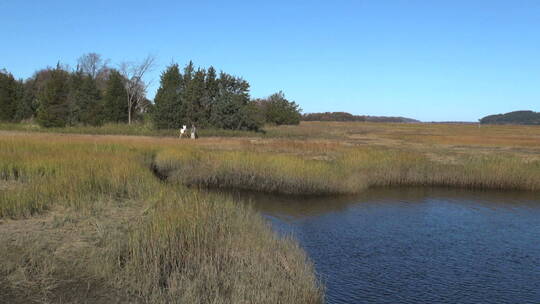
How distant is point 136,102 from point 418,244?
49.9m

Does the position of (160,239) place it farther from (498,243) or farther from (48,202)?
(498,243)

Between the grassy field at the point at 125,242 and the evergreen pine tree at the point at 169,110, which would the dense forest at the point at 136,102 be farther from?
the grassy field at the point at 125,242

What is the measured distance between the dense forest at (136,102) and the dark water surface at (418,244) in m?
24.7

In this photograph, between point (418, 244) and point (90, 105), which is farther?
point (90, 105)

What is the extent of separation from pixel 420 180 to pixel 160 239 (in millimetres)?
15663

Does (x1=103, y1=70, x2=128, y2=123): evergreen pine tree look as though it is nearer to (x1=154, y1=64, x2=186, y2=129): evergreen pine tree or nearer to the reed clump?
(x1=154, y1=64, x2=186, y2=129): evergreen pine tree

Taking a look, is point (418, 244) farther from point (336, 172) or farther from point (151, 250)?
point (336, 172)

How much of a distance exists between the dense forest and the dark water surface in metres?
24.7

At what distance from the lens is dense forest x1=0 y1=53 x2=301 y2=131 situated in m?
40.0

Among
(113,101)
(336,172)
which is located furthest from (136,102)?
(336,172)

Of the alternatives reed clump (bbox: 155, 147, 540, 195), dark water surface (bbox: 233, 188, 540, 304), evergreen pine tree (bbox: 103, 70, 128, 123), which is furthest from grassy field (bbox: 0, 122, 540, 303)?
evergreen pine tree (bbox: 103, 70, 128, 123)

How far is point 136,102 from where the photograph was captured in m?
55.7

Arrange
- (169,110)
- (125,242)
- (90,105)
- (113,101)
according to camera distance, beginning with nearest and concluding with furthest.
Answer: (125,242)
(169,110)
(90,105)
(113,101)

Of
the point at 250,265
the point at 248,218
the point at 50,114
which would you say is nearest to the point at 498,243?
the point at 248,218
